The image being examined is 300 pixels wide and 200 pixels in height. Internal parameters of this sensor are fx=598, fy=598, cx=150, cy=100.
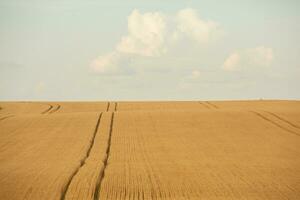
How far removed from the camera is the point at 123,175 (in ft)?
84.8

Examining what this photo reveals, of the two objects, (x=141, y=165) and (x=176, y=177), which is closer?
(x=176, y=177)

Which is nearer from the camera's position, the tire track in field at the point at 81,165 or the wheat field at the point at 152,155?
the tire track in field at the point at 81,165

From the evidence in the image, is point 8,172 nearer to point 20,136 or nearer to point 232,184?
point 232,184

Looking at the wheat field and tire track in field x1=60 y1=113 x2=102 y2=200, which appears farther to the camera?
the wheat field

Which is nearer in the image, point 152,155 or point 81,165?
point 81,165

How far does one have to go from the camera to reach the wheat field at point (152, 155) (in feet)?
75.3

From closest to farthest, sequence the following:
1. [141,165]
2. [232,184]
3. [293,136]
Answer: [232,184] → [141,165] → [293,136]

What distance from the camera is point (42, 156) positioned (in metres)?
33.0

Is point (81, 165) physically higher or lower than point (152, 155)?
lower

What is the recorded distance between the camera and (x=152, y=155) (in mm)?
33156

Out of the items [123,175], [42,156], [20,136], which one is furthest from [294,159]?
[20,136]

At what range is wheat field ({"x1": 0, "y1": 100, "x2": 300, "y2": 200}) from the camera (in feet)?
75.3

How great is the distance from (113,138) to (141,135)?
7.94 ft

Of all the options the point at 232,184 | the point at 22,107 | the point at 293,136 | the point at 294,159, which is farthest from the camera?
the point at 22,107
